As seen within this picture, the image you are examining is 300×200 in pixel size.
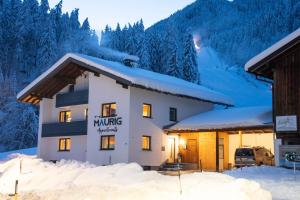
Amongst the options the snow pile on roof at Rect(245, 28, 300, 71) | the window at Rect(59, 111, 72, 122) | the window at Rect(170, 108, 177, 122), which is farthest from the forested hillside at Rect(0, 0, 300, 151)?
the snow pile on roof at Rect(245, 28, 300, 71)

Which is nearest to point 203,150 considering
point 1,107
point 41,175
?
point 41,175

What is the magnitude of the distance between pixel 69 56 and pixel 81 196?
21.9m

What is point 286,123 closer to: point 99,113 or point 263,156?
point 263,156

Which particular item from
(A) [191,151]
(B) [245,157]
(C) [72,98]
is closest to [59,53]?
(C) [72,98]

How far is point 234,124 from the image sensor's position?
30641 mm

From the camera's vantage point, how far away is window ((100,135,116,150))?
32128 mm

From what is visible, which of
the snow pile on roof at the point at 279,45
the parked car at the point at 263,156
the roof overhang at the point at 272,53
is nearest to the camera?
the snow pile on roof at the point at 279,45

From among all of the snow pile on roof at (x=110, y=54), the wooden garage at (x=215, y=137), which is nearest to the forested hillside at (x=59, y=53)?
the snow pile on roof at (x=110, y=54)

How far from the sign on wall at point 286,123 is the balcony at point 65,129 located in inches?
603

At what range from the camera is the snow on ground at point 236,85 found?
95206 mm

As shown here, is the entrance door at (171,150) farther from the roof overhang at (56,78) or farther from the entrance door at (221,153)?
the roof overhang at (56,78)

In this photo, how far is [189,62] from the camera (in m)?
82.7

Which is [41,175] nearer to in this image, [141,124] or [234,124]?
[141,124]

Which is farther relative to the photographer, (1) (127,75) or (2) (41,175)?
(1) (127,75)
